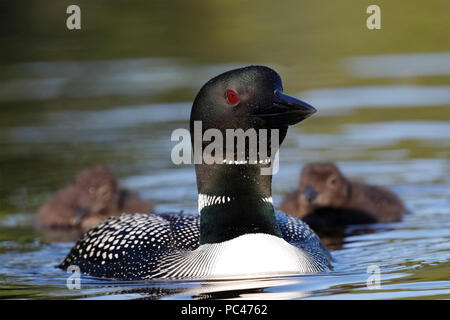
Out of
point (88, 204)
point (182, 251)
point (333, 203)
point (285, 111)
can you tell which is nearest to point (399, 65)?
point (333, 203)

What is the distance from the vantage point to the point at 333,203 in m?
8.55

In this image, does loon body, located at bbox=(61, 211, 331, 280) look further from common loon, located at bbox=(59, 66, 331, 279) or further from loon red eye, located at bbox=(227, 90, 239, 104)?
loon red eye, located at bbox=(227, 90, 239, 104)

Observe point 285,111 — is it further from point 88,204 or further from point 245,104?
point 88,204

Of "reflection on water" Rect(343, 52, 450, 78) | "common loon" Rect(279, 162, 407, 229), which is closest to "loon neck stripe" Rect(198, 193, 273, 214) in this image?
"common loon" Rect(279, 162, 407, 229)

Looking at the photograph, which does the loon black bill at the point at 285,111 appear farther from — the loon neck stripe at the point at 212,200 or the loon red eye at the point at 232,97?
the loon neck stripe at the point at 212,200

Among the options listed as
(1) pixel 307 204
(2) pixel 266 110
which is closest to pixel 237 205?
(2) pixel 266 110

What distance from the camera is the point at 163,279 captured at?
6039 mm

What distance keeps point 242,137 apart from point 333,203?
2.95 metres

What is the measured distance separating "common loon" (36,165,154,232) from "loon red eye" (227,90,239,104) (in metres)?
3.14

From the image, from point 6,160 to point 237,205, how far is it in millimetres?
4542

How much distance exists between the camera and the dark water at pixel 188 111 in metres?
6.52

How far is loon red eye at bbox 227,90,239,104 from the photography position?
570 centimetres

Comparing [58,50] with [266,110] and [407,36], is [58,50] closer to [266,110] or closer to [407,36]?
[407,36]
